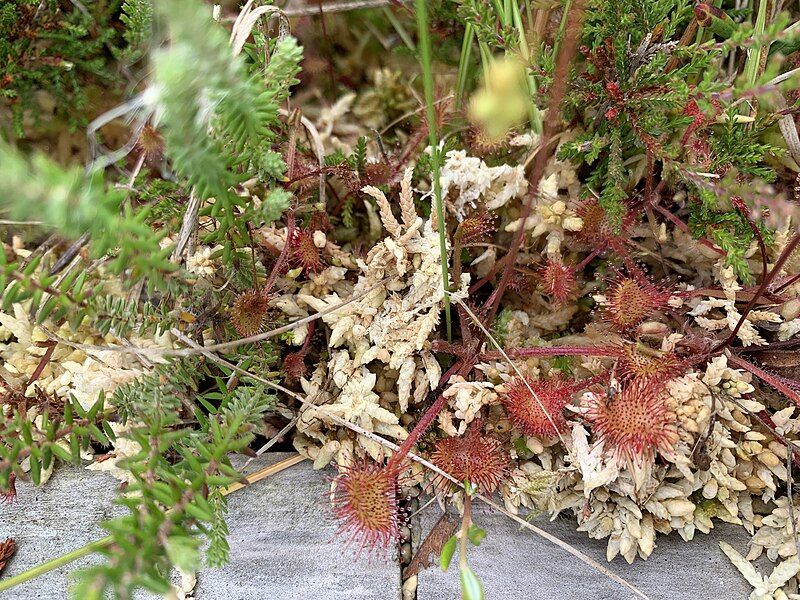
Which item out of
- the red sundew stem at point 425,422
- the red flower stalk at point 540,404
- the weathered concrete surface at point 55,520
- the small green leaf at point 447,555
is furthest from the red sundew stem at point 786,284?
the weathered concrete surface at point 55,520

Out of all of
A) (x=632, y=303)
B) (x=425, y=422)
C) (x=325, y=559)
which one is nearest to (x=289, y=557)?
(x=325, y=559)

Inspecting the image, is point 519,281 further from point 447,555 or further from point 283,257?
point 447,555

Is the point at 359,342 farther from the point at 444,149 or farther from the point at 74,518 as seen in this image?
the point at 74,518

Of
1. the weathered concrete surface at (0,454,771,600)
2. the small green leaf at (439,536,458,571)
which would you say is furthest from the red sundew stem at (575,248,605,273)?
the small green leaf at (439,536,458,571)

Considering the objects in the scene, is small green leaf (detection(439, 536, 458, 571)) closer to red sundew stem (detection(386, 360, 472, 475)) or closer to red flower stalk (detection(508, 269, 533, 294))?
red sundew stem (detection(386, 360, 472, 475))

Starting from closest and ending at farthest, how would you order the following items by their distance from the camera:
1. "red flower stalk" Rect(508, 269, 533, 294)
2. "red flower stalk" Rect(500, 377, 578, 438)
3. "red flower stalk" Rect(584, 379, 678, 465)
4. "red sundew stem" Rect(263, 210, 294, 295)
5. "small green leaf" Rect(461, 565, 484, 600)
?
"small green leaf" Rect(461, 565, 484, 600)
"red flower stalk" Rect(584, 379, 678, 465)
"red flower stalk" Rect(500, 377, 578, 438)
"red sundew stem" Rect(263, 210, 294, 295)
"red flower stalk" Rect(508, 269, 533, 294)

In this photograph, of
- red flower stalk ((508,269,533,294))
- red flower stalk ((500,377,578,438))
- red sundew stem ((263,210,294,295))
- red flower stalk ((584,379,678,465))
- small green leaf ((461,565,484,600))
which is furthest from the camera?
red flower stalk ((508,269,533,294))
